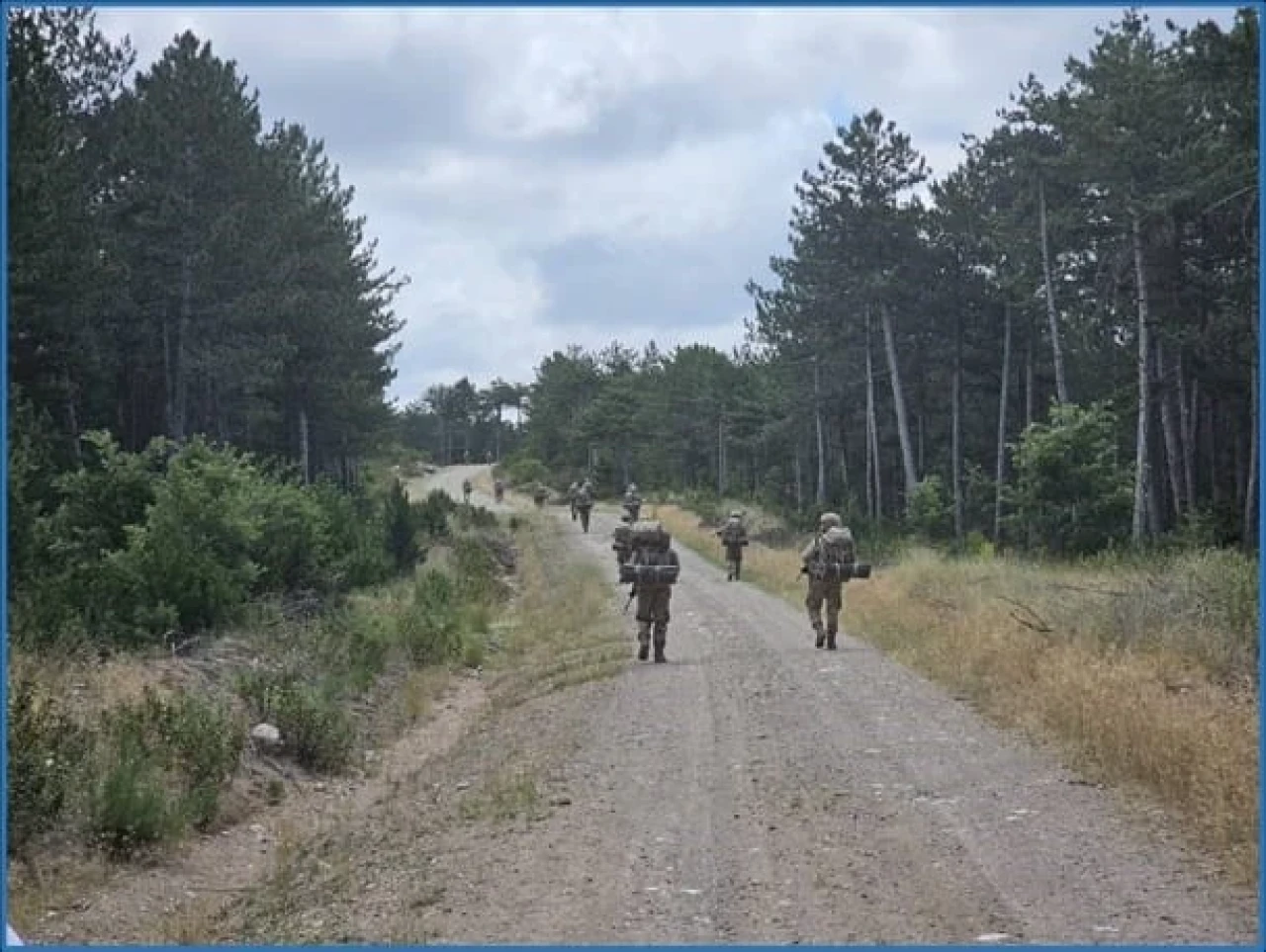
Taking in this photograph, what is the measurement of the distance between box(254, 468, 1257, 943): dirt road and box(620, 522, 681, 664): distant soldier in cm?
341

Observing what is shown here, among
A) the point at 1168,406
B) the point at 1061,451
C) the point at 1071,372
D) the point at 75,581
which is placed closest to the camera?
the point at 75,581

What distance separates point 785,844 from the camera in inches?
317

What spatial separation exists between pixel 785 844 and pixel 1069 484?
90.7 ft

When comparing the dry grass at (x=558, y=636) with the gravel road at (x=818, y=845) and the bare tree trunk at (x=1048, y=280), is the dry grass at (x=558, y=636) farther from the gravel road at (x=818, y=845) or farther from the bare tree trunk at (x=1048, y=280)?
the bare tree trunk at (x=1048, y=280)

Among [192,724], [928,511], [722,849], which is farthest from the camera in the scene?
[928,511]

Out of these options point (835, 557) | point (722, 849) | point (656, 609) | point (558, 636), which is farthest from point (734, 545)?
point (722, 849)

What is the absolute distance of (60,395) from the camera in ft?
99.8

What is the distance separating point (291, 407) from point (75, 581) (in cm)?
3187

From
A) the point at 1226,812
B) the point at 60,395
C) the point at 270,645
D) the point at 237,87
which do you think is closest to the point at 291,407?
the point at 237,87

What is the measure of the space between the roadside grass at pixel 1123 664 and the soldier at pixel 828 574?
87 cm

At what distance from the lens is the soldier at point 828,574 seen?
1791 cm

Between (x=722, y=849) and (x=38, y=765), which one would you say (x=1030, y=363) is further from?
(x=38, y=765)

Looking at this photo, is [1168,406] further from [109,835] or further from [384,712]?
[109,835]

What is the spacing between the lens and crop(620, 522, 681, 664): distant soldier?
17.1 meters
